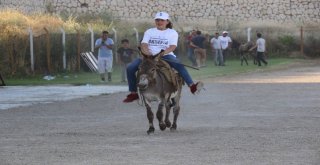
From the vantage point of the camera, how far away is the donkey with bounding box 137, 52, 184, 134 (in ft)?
50.8

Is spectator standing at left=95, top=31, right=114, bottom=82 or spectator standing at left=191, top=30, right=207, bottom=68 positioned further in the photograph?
spectator standing at left=191, top=30, right=207, bottom=68

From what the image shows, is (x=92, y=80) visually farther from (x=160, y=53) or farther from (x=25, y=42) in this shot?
(x=160, y=53)

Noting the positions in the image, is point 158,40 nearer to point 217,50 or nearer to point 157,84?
point 157,84

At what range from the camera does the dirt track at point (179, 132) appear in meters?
12.6

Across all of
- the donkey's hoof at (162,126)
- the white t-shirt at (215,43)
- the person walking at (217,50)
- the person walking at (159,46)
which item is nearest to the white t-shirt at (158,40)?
the person walking at (159,46)

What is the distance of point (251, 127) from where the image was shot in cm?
1655

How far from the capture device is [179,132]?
1598cm

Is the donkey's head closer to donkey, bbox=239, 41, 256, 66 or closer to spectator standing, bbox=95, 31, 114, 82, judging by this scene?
spectator standing, bbox=95, 31, 114, 82

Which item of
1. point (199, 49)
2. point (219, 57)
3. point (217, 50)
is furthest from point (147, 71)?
point (217, 50)

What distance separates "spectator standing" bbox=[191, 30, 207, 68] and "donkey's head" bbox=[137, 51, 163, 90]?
1159 inches

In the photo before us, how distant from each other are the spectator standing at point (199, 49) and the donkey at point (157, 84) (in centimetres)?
2910

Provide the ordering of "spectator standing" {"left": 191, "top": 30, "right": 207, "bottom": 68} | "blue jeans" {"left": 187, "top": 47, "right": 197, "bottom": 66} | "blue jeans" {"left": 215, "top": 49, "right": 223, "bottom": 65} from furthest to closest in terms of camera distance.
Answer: "blue jeans" {"left": 215, "top": 49, "right": 223, "bottom": 65} < "blue jeans" {"left": 187, "top": 47, "right": 197, "bottom": 66} < "spectator standing" {"left": 191, "top": 30, "right": 207, "bottom": 68}

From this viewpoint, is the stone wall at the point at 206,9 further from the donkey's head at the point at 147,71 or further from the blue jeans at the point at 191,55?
the donkey's head at the point at 147,71

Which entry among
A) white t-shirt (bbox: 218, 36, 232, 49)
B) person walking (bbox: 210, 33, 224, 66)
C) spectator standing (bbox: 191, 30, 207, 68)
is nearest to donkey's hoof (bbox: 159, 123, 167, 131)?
spectator standing (bbox: 191, 30, 207, 68)
